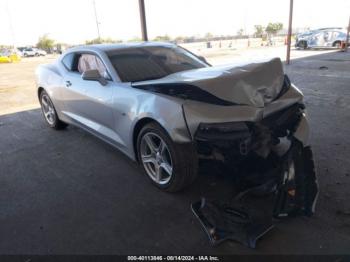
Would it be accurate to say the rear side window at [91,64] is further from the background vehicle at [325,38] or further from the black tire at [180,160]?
the background vehicle at [325,38]

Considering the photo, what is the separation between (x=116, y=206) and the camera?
294cm

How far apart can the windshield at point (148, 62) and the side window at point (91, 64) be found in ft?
0.55

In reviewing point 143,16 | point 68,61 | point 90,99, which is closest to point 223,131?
point 90,99

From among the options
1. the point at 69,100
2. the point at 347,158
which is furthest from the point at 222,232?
the point at 69,100

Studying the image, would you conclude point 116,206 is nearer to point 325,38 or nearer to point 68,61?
point 68,61

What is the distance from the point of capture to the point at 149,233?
253 centimetres

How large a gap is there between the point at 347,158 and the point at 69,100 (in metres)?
3.90

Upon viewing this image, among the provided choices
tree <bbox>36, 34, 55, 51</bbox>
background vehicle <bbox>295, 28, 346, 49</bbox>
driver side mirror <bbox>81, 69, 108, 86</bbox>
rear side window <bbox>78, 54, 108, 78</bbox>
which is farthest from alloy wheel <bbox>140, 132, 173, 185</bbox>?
tree <bbox>36, 34, 55, 51</bbox>

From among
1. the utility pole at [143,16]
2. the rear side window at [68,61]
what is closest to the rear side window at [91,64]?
the rear side window at [68,61]

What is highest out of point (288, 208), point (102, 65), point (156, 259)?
point (102, 65)

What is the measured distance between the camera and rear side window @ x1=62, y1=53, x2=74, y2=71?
4613 millimetres

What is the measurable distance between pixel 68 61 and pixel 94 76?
4.81 ft

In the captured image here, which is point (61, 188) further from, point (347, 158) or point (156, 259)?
point (347, 158)

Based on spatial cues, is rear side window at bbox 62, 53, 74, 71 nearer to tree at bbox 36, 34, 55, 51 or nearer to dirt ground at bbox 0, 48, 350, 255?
dirt ground at bbox 0, 48, 350, 255
